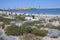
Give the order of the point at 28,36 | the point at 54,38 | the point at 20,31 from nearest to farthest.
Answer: the point at 28,36 → the point at 54,38 → the point at 20,31

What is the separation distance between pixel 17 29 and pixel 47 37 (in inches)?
97.2

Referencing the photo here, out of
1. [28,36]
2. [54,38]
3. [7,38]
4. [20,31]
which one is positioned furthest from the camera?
[20,31]

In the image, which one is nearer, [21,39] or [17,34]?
[21,39]

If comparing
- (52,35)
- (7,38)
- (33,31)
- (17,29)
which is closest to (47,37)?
(52,35)

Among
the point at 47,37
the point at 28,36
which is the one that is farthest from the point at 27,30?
the point at 28,36

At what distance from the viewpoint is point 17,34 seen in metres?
14.3

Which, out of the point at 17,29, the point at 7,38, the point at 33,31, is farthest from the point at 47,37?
the point at 7,38

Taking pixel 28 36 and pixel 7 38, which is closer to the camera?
pixel 7 38

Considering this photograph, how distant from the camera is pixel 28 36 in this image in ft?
39.7

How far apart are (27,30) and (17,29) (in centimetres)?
76

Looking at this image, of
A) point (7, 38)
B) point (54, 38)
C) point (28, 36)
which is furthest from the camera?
point (54, 38)

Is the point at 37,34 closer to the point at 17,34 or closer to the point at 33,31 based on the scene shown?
the point at 33,31

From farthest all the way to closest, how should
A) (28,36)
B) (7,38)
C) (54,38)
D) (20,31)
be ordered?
1. (20,31)
2. (54,38)
3. (28,36)
4. (7,38)

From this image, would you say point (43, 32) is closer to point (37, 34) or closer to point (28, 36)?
point (37, 34)
